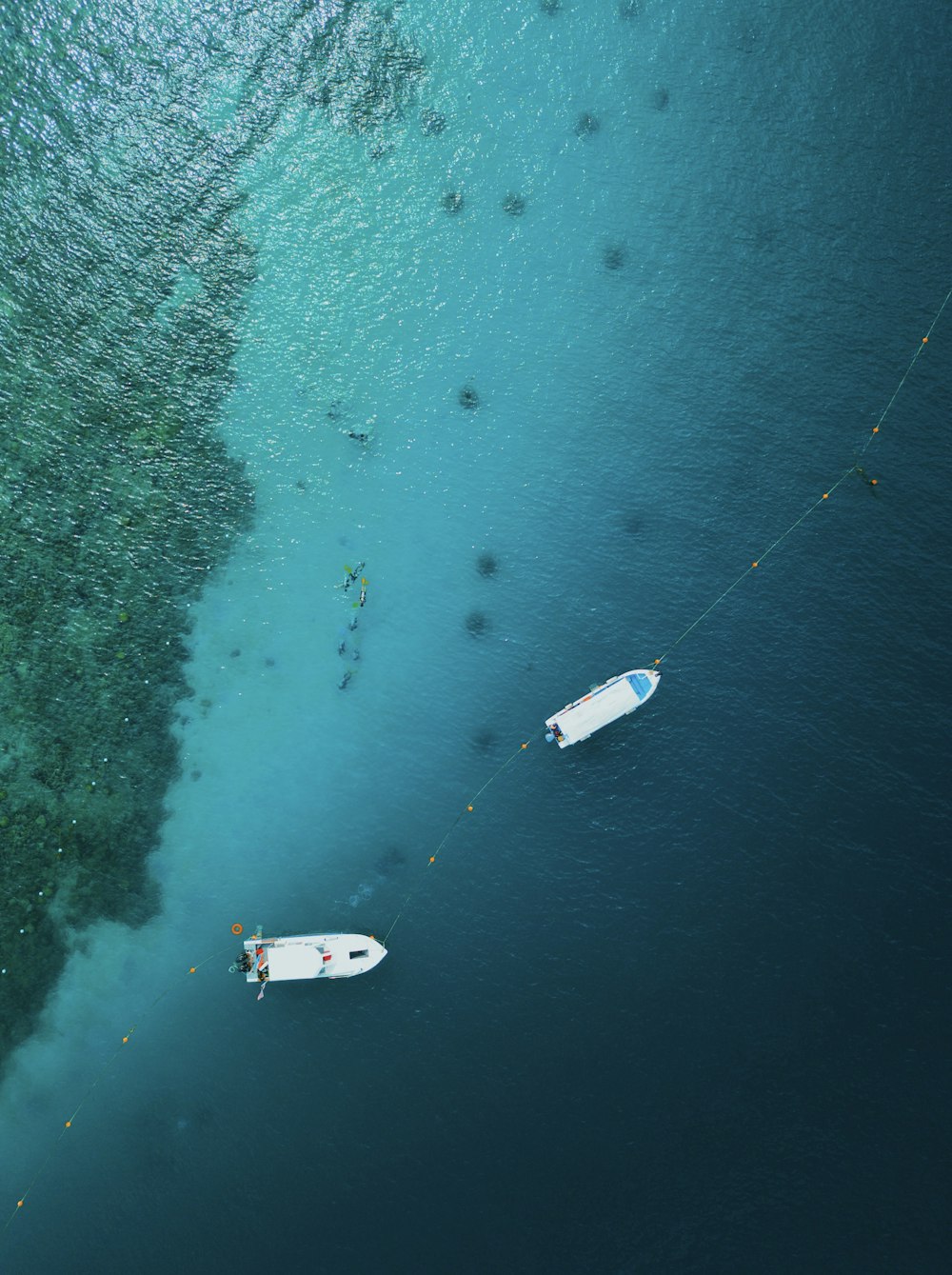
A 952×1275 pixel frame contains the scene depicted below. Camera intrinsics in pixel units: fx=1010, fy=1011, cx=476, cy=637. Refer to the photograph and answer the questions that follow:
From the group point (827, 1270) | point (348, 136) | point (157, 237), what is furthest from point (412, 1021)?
point (348, 136)

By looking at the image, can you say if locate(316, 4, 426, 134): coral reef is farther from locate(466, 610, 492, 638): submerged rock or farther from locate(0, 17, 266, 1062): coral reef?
locate(466, 610, 492, 638): submerged rock

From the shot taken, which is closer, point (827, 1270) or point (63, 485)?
point (827, 1270)

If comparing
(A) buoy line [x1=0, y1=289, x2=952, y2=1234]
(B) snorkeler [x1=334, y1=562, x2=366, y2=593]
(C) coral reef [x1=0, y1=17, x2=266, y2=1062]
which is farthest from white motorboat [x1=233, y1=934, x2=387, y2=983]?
(B) snorkeler [x1=334, y1=562, x2=366, y2=593]

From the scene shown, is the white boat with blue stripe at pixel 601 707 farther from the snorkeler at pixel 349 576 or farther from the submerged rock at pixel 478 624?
the snorkeler at pixel 349 576

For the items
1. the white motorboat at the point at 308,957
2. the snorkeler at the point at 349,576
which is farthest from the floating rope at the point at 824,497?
the white motorboat at the point at 308,957

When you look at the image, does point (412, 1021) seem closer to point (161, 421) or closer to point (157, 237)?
point (161, 421)
